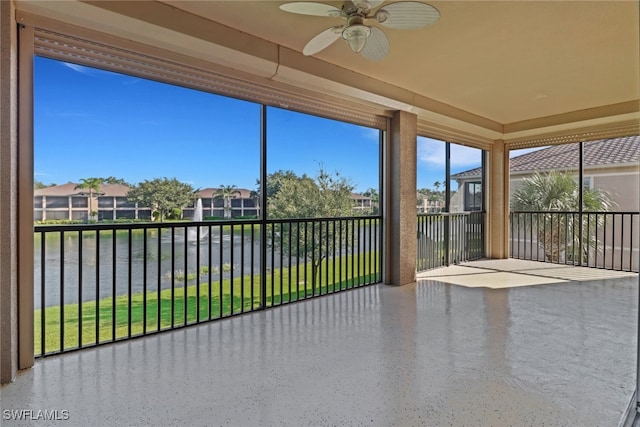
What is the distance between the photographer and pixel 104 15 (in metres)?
2.07

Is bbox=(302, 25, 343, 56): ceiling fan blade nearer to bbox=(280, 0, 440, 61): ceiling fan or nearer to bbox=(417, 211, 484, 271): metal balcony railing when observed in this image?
bbox=(280, 0, 440, 61): ceiling fan

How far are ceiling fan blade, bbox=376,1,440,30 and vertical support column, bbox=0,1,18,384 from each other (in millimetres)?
2125

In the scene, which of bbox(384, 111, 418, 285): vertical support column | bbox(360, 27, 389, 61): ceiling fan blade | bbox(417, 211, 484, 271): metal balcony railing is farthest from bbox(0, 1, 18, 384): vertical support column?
bbox(417, 211, 484, 271): metal balcony railing

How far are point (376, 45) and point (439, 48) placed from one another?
87 centimetres

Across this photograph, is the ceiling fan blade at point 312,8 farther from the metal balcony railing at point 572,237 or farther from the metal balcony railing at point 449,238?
the metal balcony railing at point 572,237

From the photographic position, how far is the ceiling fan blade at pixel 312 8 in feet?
6.11

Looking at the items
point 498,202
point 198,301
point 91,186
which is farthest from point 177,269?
point 498,202

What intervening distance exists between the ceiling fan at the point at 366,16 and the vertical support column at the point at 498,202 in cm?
468

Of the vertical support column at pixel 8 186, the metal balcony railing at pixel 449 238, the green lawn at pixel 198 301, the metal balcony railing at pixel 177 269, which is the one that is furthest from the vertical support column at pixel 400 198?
the vertical support column at pixel 8 186

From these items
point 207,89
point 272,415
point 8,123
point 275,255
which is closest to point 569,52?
point 207,89

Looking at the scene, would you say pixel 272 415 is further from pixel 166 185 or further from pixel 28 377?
pixel 166 185

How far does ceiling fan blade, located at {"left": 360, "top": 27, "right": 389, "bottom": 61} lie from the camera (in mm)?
2161

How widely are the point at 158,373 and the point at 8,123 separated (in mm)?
1703

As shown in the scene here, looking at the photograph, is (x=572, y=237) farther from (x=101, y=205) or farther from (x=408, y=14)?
(x=101, y=205)
